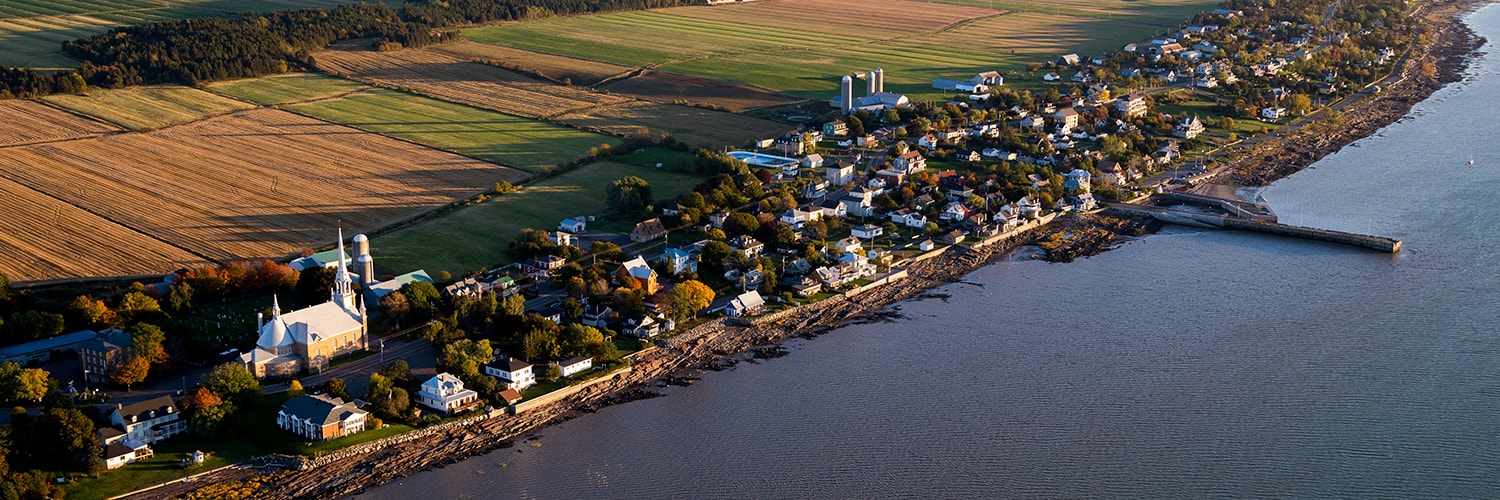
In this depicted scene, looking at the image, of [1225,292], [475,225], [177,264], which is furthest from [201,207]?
[1225,292]

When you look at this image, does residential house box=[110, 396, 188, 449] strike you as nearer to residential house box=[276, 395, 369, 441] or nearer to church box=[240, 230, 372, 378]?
residential house box=[276, 395, 369, 441]

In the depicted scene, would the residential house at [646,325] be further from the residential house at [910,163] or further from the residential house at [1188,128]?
the residential house at [1188,128]

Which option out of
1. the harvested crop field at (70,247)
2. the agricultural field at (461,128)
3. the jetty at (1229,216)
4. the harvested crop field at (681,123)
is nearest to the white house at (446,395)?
the harvested crop field at (70,247)

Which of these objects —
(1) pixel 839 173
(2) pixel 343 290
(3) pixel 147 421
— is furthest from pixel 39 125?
(3) pixel 147 421

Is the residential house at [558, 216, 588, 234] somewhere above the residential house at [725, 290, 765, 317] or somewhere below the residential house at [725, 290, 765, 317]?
above

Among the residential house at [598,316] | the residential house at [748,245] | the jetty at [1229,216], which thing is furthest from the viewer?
the jetty at [1229,216]

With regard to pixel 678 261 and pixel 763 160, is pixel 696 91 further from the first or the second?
pixel 678 261

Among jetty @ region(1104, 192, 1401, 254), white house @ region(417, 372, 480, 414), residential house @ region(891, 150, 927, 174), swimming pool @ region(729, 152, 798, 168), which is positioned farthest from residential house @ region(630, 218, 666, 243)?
jetty @ region(1104, 192, 1401, 254)
